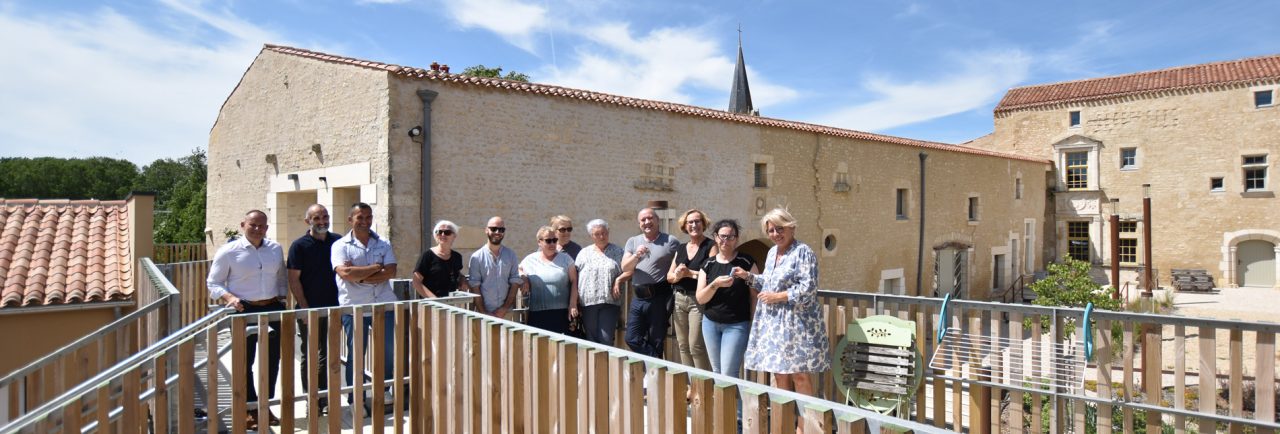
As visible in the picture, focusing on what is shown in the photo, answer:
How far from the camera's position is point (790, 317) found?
3.54m

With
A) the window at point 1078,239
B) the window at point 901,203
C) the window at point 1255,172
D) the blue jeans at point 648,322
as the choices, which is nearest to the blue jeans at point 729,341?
the blue jeans at point 648,322

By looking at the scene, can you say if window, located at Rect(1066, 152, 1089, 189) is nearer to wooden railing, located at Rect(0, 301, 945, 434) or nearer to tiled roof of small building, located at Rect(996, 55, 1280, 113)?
tiled roof of small building, located at Rect(996, 55, 1280, 113)

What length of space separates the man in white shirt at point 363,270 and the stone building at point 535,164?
3779 mm

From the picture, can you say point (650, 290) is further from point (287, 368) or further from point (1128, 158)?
point (1128, 158)

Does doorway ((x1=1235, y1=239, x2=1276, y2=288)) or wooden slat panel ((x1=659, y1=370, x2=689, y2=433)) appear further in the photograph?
doorway ((x1=1235, y1=239, x2=1276, y2=288))

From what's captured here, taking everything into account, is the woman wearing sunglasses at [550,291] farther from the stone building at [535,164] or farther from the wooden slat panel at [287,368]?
the stone building at [535,164]

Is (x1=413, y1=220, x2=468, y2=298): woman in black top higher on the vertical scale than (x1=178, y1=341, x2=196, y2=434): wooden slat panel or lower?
higher

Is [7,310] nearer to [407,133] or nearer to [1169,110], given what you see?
[407,133]

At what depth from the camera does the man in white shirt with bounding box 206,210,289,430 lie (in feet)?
14.1

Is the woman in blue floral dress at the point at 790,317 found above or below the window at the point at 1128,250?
above

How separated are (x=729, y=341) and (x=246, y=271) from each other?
2989mm

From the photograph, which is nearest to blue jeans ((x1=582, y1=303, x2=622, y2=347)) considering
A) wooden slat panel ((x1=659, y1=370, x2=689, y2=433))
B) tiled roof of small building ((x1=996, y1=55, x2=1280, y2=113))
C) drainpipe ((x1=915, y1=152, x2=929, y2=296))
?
wooden slat panel ((x1=659, y1=370, x2=689, y2=433))

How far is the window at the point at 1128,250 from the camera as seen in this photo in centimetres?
2030

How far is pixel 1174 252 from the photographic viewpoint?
1995cm
